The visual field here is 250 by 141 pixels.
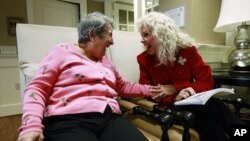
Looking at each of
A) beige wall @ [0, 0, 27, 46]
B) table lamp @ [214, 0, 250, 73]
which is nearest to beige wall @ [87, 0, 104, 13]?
beige wall @ [0, 0, 27, 46]

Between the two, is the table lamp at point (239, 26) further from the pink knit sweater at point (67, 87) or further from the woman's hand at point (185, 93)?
the pink knit sweater at point (67, 87)

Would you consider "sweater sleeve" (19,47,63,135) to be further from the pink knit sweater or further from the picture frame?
the picture frame

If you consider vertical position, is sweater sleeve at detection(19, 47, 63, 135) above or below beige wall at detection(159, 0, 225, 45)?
below

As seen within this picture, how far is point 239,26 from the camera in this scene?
1.68 meters

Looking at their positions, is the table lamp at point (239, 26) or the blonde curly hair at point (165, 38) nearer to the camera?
the blonde curly hair at point (165, 38)

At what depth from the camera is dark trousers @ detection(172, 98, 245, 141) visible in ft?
3.39

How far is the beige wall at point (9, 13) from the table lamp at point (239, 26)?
278cm

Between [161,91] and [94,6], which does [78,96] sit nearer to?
[161,91]

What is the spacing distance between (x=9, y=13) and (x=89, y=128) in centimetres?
290

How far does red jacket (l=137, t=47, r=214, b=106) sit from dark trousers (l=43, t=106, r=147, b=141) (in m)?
0.42

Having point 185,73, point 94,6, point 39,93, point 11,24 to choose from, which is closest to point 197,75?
point 185,73

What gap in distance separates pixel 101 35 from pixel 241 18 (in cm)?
103

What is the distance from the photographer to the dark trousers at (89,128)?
0.84 m

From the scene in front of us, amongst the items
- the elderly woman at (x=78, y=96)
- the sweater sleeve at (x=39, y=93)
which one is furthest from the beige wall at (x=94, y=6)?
the sweater sleeve at (x=39, y=93)
